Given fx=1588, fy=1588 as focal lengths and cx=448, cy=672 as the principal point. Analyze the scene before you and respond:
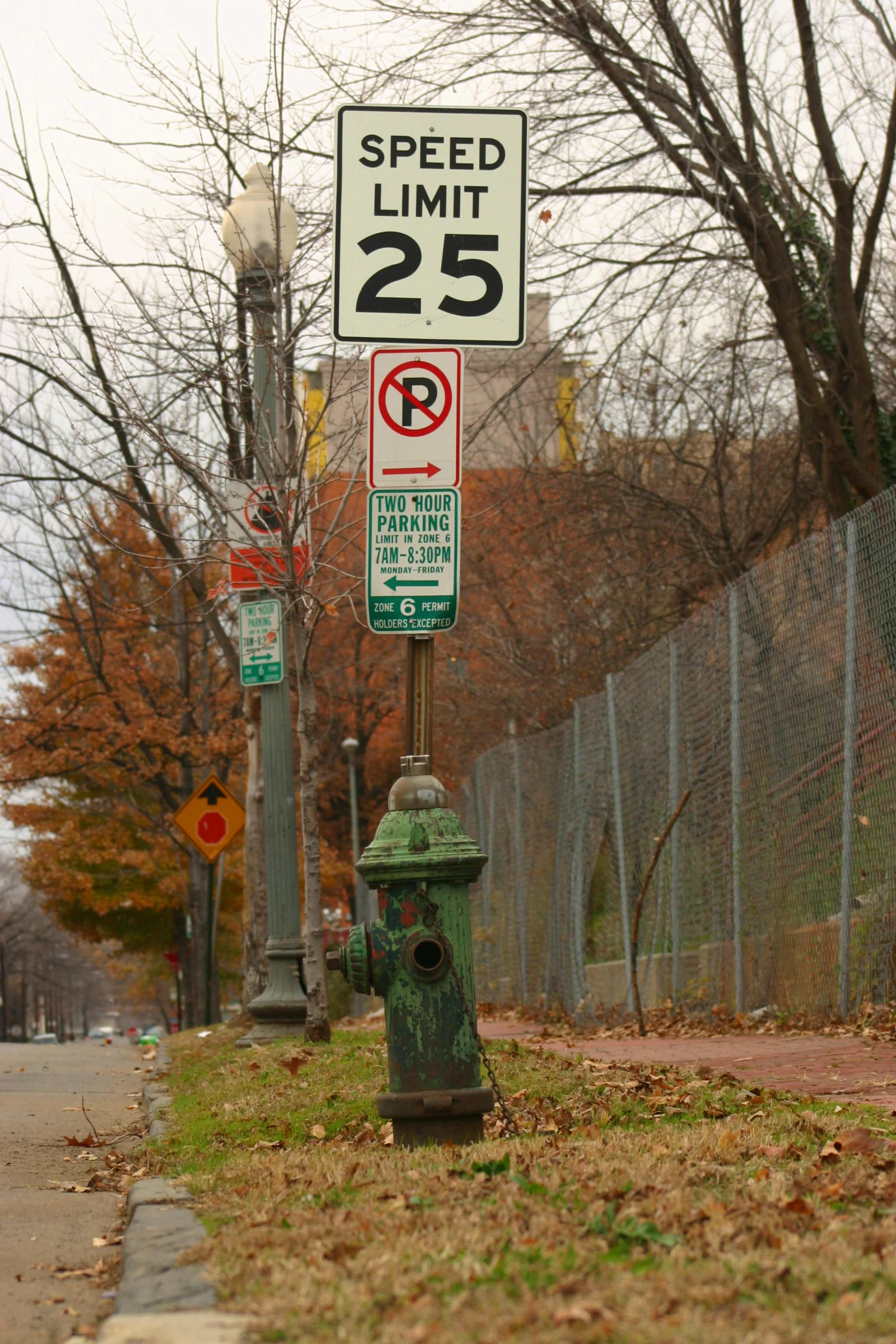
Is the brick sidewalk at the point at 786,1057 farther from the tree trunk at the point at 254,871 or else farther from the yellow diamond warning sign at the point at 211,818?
the yellow diamond warning sign at the point at 211,818

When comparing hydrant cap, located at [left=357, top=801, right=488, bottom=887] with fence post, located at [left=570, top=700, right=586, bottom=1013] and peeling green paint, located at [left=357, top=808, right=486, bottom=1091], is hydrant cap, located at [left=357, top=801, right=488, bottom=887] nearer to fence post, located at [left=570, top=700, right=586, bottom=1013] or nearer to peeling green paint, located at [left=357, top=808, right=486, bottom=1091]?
peeling green paint, located at [left=357, top=808, right=486, bottom=1091]

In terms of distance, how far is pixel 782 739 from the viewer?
1011 centimetres

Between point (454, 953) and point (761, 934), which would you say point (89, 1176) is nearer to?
point (454, 953)

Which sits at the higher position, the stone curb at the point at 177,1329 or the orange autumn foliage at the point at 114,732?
the orange autumn foliage at the point at 114,732

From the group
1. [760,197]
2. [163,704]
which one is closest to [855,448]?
[760,197]

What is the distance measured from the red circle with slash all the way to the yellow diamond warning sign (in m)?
11.8

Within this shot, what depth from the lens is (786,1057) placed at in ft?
26.7

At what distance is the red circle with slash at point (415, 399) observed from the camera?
236 inches

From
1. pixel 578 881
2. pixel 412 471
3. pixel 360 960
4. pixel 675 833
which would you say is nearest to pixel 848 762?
pixel 675 833

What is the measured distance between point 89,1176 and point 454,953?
2.14 meters

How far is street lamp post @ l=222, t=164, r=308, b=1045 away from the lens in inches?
446

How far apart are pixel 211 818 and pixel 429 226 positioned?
40.2 ft

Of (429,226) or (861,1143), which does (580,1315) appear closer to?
(861,1143)

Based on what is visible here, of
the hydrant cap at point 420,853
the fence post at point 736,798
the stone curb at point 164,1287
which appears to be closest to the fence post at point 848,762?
the fence post at point 736,798
